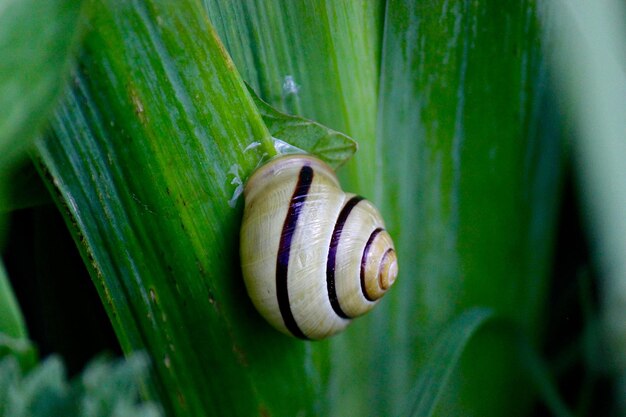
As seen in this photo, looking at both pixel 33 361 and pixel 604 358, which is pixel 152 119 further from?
pixel 604 358

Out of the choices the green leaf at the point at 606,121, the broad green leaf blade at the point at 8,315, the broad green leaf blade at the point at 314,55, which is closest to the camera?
the green leaf at the point at 606,121

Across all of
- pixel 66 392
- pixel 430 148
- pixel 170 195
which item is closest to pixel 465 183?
pixel 430 148

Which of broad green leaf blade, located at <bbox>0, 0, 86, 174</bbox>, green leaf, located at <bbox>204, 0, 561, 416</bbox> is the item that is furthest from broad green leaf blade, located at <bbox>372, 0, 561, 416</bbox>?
broad green leaf blade, located at <bbox>0, 0, 86, 174</bbox>

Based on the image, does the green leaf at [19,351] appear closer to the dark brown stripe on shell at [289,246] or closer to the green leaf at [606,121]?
the dark brown stripe on shell at [289,246]

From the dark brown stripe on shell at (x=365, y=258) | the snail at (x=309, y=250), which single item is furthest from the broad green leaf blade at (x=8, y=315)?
the dark brown stripe on shell at (x=365, y=258)

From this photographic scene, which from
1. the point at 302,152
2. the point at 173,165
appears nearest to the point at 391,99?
the point at 302,152

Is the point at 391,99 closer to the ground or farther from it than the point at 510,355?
farther from it

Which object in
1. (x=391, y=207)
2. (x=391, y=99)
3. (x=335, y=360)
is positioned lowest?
(x=335, y=360)
